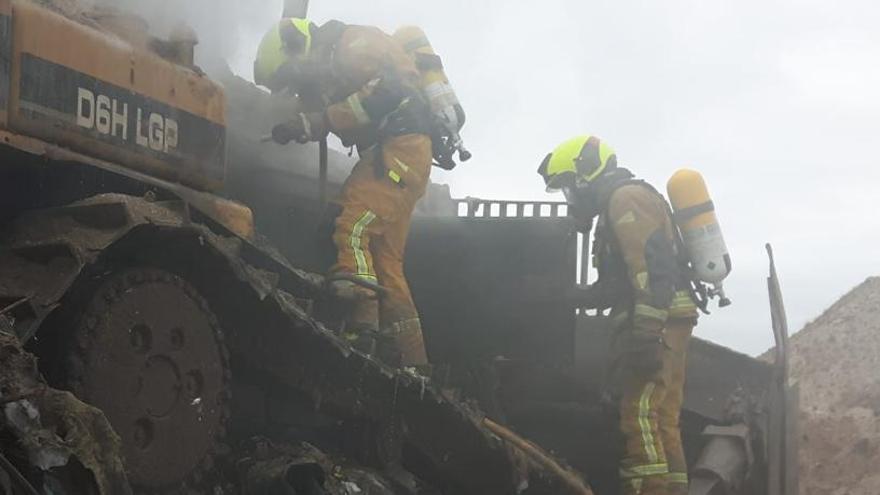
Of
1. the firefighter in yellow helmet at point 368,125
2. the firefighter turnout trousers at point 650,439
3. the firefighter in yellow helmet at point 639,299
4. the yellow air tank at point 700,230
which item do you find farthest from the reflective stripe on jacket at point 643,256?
the firefighter in yellow helmet at point 368,125

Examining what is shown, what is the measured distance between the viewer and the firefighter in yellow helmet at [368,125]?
21.0 ft

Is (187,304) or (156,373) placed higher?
(187,304)

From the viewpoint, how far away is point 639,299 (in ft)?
22.8

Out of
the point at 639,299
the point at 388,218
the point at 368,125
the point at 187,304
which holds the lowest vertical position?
the point at 187,304

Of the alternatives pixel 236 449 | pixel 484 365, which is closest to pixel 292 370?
pixel 236 449

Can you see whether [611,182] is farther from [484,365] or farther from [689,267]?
[484,365]

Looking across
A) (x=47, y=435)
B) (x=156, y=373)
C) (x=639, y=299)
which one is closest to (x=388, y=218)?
(x=639, y=299)

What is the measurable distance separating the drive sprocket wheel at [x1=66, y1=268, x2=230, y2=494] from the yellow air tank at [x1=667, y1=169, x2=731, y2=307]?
3.69 meters

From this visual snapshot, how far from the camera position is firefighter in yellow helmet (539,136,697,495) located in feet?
22.7

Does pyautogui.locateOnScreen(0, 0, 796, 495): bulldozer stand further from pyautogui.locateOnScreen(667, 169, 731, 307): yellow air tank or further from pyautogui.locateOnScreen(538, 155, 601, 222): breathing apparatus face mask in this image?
pyautogui.locateOnScreen(538, 155, 601, 222): breathing apparatus face mask

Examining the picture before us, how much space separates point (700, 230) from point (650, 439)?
1324mm

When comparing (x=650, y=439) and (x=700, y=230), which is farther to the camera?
(x=700, y=230)

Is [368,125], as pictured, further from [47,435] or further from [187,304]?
[47,435]

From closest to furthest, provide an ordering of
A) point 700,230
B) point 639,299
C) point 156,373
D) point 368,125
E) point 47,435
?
point 47,435
point 156,373
point 368,125
point 639,299
point 700,230
